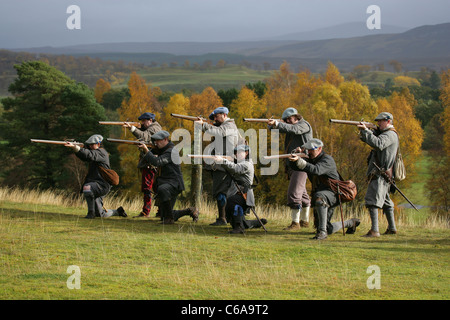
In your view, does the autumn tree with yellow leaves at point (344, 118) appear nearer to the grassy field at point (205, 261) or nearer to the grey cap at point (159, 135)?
the grey cap at point (159, 135)

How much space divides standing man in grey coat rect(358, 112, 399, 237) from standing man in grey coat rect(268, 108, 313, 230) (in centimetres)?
129

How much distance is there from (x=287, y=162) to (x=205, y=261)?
3.75m

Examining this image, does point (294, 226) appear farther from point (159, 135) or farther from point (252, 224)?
point (159, 135)

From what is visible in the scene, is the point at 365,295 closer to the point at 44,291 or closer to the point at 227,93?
the point at 44,291

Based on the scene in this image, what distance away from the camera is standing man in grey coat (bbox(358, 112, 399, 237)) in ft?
37.1

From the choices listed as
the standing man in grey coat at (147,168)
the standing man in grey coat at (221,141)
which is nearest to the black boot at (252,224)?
the standing man in grey coat at (221,141)

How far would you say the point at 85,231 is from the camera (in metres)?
11.1

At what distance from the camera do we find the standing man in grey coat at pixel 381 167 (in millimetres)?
11297

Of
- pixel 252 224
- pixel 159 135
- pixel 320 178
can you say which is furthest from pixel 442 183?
pixel 159 135

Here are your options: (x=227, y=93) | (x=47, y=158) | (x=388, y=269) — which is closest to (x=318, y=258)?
(x=388, y=269)

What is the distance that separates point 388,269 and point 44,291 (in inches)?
190

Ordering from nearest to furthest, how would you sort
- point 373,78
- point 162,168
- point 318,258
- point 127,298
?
point 127,298, point 318,258, point 162,168, point 373,78

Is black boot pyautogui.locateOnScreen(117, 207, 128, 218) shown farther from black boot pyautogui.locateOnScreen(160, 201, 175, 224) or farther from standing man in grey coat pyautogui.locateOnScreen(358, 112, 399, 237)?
standing man in grey coat pyautogui.locateOnScreen(358, 112, 399, 237)

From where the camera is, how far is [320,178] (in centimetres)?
1114
